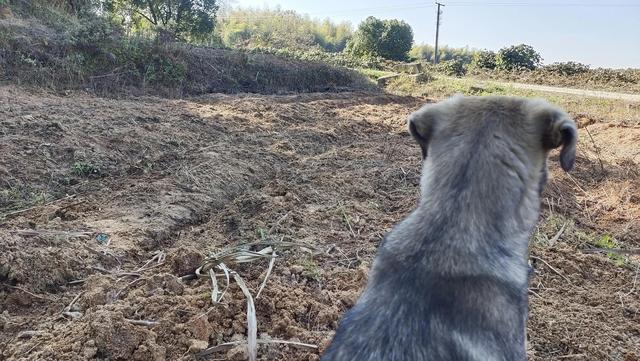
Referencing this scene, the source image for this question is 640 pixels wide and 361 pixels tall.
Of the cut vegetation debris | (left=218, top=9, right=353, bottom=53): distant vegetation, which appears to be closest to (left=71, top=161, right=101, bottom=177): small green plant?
the cut vegetation debris

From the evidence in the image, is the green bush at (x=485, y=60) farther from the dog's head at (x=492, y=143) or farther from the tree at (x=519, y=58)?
the dog's head at (x=492, y=143)

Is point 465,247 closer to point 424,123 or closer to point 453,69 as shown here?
point 424,123

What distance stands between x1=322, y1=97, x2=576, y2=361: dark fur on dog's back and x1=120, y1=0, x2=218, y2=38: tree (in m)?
19.6

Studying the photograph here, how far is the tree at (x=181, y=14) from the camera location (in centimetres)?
2047

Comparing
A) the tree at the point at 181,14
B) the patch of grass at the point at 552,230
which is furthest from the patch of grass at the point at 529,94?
the tree at the point at 181,14

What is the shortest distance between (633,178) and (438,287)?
25.9ft

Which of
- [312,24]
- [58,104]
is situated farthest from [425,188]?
[312,24]

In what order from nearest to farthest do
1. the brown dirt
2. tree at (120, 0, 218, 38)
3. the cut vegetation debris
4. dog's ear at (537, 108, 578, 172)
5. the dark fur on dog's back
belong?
the dark fur on dog's back → dog's ear at (537, 108, 578, 172) → the cut vegetation debris → the brown dirt → tree at (120, 0, 218, 38)

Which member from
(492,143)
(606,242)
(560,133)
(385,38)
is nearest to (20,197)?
(492,143)

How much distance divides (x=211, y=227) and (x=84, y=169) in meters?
2.53

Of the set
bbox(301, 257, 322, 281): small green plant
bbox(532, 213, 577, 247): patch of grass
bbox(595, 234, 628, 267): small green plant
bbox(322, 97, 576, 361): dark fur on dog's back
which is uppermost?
bbox(322, 97, 576, 361): dark fur on dog's back

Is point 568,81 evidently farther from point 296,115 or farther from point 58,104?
point 58,104

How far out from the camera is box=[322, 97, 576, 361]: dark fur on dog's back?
1885 millimetres

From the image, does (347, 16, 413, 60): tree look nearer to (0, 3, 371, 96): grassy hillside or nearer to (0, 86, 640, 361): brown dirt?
(0, 3, 371, 96): grassy hillside
